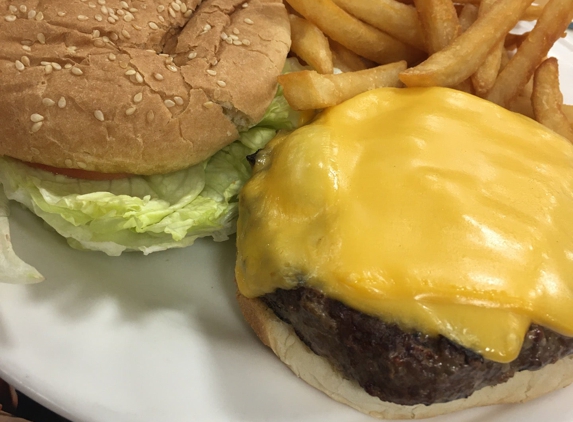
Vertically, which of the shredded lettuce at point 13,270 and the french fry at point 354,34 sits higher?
the french fry at point 354,34

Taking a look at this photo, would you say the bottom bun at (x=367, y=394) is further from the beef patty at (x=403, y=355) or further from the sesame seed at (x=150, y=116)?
the sesame seed at (x=150, y=116)

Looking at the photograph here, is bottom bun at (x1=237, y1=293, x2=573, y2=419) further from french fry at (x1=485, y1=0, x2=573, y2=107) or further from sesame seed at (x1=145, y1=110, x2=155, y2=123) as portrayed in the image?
french fry at (x1=485, y1=0, x2=573, y2=107)

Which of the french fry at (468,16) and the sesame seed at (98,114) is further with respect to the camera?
the french fry at (468,16)

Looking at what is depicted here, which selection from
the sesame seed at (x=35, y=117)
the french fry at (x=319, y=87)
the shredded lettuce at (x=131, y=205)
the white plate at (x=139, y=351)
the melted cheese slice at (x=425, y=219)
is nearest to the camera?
the melted cheese slice at (x=425, y=219)

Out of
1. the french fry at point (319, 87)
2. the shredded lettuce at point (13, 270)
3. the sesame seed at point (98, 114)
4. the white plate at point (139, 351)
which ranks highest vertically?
the french fry at point (319, 87)

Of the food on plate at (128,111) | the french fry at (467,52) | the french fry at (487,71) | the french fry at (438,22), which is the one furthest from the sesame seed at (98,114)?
the french fry at (487,71)

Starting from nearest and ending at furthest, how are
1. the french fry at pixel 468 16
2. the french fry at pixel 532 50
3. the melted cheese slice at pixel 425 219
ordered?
the melted cheese slice at pixel 425 219 → the french fry at pixel 532 50 → the french fry at pixel 468 16

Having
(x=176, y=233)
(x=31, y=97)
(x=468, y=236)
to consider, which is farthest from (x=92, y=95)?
(x=468, y=236)

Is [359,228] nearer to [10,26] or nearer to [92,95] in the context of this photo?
[92,95]

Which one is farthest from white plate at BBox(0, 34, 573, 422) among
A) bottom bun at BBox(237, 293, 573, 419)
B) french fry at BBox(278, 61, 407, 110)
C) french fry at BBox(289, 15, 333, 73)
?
french fry at BBox(289, 15, 333, 73)
